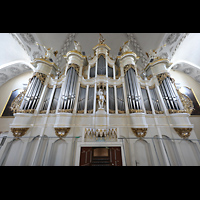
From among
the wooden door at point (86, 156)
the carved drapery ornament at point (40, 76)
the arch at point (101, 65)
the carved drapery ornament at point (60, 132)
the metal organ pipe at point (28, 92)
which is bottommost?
the wooden door at point (86, 156)

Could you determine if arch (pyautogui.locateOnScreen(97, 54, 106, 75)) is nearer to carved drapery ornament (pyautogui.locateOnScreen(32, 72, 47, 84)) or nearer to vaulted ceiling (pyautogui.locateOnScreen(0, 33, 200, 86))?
carved drapery ornament (pyautogui.locateOnScreen(32, 72, 47, 84))

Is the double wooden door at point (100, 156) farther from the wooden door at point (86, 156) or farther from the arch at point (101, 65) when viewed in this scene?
the arch at point (101, 65)

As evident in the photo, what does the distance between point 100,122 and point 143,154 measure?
7.45 feet

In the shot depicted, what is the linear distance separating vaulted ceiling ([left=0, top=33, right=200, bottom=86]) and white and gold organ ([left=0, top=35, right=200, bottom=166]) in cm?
256

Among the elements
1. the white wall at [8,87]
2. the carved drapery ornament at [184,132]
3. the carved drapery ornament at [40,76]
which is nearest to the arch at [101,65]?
the carved drapery ornament at [40,76]

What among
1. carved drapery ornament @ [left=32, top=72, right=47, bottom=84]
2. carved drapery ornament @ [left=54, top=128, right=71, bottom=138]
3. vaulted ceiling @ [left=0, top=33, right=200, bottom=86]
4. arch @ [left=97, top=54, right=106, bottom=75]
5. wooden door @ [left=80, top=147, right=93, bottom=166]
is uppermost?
vaulted ceiling @ [left=0, top=33, right=200, bottom=86]

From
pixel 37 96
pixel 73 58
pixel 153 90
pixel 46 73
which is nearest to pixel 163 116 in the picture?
pixel 153 90

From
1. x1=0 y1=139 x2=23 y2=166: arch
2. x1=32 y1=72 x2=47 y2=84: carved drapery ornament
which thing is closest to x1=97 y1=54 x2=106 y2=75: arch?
x1=32 y1=72 x2=47 y2=84: carved drapery ornament

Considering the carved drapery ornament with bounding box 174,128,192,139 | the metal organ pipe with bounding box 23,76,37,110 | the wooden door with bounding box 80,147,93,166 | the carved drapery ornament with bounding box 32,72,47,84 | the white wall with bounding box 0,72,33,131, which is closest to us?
the wooden door with bounding box 80,147,93,166

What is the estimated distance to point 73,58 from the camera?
21.1ft

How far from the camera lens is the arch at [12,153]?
399 centimetres

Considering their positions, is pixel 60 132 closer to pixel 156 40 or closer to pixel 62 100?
pixel 62 100

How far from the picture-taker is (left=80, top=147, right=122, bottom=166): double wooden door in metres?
3.90

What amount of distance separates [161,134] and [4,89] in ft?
36.3
